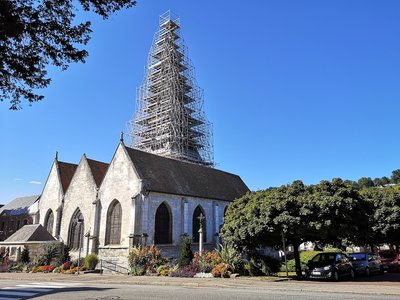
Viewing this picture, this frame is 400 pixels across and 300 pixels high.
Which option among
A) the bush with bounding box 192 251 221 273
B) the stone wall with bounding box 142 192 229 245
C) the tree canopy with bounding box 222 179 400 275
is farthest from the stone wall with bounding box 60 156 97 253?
the tree canopy with bounding box 222 179 400 275

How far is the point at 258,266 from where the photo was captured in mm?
21688

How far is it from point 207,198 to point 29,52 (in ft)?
89.8

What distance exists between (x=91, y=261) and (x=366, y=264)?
2030 centimetres

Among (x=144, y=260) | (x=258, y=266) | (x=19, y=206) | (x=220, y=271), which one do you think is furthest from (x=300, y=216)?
(x=19, y=206)

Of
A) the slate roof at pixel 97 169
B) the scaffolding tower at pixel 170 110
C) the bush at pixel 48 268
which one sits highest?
the scaffolding tower at pixel 170 110

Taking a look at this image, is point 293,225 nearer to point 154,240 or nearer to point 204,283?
point 204,283

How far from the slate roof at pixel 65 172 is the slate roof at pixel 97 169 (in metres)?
4.28

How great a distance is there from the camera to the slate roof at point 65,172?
1491 inches

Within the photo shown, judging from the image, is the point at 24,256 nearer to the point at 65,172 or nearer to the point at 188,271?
the point at 65,172

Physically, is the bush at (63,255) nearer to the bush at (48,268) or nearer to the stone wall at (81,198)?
the bush at (48,268)

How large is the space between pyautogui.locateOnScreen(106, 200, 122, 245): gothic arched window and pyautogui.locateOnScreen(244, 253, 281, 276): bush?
1313 centimetres

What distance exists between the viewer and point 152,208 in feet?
97.5

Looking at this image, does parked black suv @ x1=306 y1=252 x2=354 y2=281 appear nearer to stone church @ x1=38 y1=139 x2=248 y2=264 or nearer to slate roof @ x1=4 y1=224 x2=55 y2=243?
stone church @ x1=38 y1=139 x2=248 y2=264

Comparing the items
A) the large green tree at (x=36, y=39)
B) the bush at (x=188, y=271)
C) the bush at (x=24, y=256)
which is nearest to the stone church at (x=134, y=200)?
the bush at (x=24, y=256)
